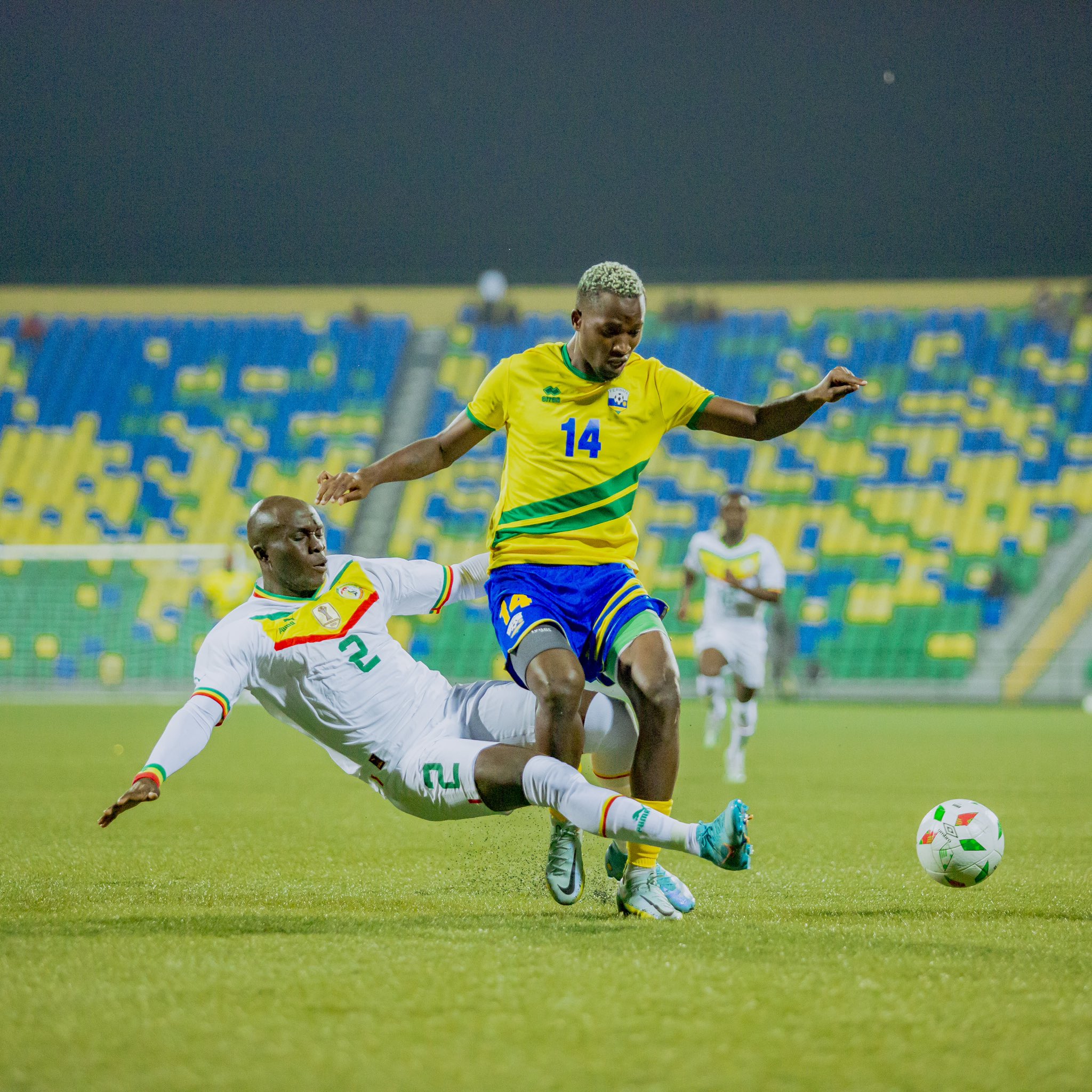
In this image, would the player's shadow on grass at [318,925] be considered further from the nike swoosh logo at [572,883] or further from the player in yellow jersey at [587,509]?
the player in yellow jersey at [587,509]

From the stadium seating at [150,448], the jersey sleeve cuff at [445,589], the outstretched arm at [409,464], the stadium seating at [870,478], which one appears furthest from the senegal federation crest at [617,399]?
the stadium seating at [150,448]

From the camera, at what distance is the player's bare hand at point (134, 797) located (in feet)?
12.6

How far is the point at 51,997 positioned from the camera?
3283 millimetres

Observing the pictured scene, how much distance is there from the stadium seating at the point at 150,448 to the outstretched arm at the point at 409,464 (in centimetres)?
1905

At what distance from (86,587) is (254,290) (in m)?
9.25

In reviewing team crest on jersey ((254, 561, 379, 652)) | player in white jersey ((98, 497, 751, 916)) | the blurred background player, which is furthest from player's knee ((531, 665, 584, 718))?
the blurred background player

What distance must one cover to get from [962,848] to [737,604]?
678 cm

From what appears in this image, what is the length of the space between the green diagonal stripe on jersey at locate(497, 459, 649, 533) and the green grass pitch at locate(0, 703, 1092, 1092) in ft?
4.57

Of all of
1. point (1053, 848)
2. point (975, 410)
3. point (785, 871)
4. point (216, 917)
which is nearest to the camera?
point (216, 917)

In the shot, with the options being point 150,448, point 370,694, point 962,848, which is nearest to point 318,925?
point 370,694

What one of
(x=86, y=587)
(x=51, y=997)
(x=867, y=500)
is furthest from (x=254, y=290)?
(x=51, y=997)

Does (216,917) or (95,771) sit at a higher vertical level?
(95,771)

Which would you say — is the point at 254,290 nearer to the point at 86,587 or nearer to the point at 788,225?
the point at 86,587

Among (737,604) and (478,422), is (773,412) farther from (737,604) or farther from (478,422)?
(737,604)
